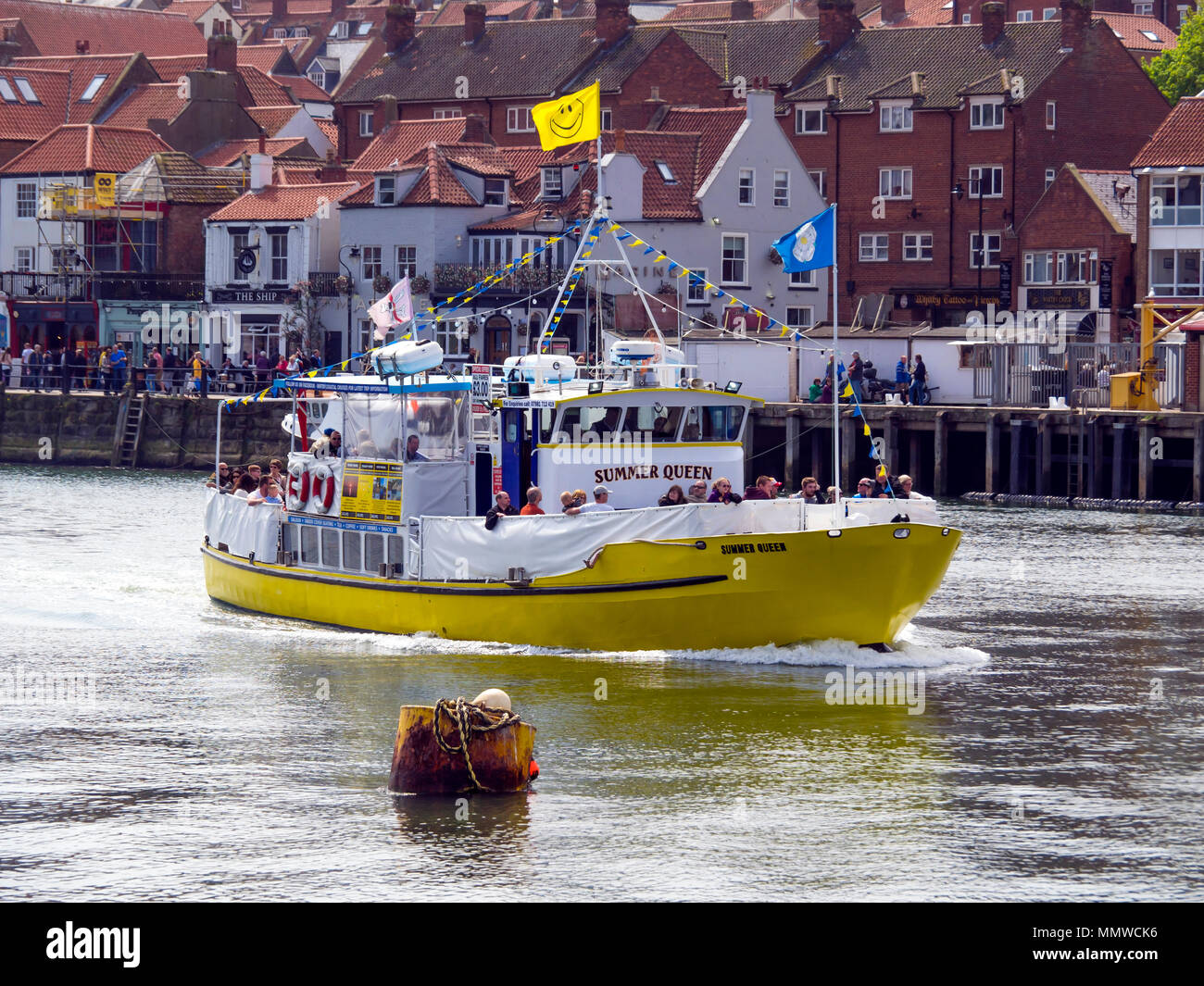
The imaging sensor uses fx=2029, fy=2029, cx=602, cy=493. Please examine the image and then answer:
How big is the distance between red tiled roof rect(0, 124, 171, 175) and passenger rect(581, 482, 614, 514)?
62.7 meters

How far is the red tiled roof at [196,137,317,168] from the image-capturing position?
3497 inches

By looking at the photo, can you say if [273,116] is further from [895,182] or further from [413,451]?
[413,451]

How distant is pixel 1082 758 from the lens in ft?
74.3

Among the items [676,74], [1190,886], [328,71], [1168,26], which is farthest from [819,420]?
[328,71]

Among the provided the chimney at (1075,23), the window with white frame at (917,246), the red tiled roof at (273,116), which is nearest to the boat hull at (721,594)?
the window with white frame at (917,246)

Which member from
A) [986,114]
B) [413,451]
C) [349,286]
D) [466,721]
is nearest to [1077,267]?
[986,114]

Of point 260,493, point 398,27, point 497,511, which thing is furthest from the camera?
point 398,27

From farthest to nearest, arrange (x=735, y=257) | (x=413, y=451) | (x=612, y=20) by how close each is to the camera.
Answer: (x=612, y=20)
(x=735, y=257)
(x=413, y=451)

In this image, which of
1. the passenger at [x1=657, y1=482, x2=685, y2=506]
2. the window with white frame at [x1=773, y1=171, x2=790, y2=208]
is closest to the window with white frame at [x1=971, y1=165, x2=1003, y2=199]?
the window with white frame at [x1=773, y1=171, x2=790, y2=208]

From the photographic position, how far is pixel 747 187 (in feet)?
252

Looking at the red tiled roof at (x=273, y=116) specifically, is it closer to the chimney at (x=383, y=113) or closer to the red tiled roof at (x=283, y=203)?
the chimney at (x=383, y=113)

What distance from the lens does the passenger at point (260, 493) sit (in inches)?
1298

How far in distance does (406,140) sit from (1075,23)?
26617mm

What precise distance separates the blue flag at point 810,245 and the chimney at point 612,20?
62362mm
